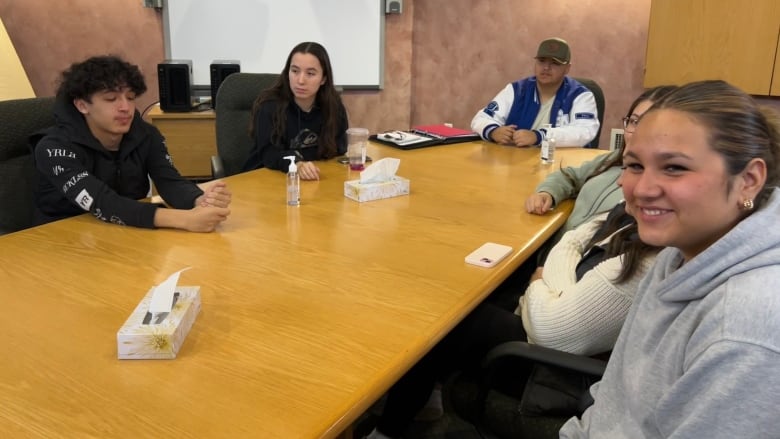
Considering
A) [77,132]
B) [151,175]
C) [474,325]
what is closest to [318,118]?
[151,175]

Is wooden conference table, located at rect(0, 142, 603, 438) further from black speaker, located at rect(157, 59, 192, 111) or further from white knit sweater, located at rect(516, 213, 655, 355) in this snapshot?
black speaker, located at rect(157, 59, 192, 111)

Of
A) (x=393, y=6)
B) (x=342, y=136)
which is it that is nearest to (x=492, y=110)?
(x=342, y=136)

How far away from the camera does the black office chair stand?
3.98ft

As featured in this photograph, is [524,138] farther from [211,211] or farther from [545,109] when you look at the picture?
[211,211]

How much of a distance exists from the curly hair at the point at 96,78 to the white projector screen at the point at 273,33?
260cm

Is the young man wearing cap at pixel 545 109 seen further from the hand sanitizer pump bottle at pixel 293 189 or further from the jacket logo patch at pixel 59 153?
the jacket logo patch at pixel 59 153

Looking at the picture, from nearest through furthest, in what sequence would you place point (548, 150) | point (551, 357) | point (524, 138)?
point (551, 357) → point (548, 150) → point (524, 138)

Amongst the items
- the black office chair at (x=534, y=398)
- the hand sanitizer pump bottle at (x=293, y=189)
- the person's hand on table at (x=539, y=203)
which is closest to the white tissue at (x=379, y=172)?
the hand sanitizer pump bottle at (x=293, y=189)

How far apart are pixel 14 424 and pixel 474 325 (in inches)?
39.4

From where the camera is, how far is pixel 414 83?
5.07m

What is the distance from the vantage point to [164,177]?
79.0 inches

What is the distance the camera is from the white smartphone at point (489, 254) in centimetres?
147

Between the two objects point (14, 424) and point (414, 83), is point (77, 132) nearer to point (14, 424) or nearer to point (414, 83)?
point (14, 424)

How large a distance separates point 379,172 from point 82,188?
88 cm
